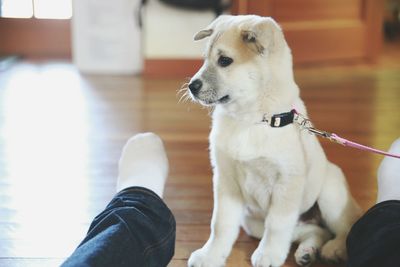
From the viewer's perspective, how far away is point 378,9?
12.8ft

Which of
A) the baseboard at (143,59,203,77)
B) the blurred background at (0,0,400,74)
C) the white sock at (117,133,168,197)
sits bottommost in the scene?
the baseboard at (143,59,203,77)

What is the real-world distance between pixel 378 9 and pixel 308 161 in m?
2.80

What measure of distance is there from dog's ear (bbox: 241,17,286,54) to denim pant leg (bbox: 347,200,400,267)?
40 centimetres

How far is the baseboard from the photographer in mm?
3564

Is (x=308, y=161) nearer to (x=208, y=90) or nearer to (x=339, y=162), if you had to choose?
(x=208, y=90)

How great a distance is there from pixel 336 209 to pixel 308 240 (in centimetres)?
10

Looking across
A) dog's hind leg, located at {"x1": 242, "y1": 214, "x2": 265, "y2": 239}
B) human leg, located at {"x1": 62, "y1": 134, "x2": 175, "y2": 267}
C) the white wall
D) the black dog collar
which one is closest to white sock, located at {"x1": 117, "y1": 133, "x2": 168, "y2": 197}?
human leg, located at {"x1": 62, "y1": 134, "x2": 175, "y2": 267}

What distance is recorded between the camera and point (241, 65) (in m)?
1.29

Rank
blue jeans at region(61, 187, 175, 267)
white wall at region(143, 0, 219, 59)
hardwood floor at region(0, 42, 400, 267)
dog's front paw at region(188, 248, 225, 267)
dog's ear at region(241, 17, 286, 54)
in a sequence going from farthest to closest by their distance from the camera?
white wall at region(143, 0, 219, 59) → hardwood floor at region(0, 42, 400, 267) → dog's front paw at region(188, 248, 225, 267) → dog's ear at region(241, 17, 286, 54) → blue jeans at region(61, 187, 175, 267)

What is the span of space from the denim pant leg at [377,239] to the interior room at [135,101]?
17 centimetres

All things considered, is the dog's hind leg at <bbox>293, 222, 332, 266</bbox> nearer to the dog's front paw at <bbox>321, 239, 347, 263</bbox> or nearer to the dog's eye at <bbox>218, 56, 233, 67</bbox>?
the dog's front paw at <bbox>321, 239, 347, 263</bbox>

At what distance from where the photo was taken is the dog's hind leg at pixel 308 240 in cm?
140

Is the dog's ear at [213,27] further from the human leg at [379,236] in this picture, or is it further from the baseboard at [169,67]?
the baseboard at [169,67]

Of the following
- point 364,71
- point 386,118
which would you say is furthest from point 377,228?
point 364,71
